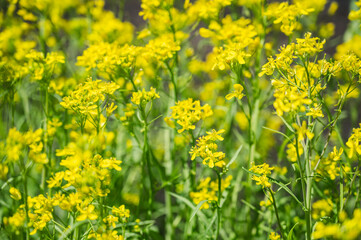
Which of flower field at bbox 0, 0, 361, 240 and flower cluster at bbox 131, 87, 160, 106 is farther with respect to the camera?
flower cluster at bbox 131, 87, 160, 106

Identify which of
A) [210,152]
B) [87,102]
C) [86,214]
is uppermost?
[87,102]

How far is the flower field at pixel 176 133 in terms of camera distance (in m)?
0.86

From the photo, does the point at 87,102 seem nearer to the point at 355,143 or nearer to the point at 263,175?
the point at 263,175

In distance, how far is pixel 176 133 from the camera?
1.30 m

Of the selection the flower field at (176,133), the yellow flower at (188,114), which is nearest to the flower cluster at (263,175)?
the flower field at (176,133)

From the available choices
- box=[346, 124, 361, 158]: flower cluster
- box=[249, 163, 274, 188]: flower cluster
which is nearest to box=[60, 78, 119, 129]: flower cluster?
box=[249, 163, 274, 188]: flower cluster

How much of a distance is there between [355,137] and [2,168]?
102 centimetres

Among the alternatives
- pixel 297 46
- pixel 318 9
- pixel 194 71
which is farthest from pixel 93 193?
pixel 318 9

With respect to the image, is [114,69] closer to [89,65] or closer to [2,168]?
[89,65]

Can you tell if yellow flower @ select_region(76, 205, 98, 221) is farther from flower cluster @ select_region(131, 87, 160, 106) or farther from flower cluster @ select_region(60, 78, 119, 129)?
flower cluster @ select_region(131, 87, 160, 106)

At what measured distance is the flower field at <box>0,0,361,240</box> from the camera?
2.83 ft

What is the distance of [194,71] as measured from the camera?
163 cm

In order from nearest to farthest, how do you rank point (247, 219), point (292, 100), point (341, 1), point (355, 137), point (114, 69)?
point (292, 100) < point (355, 137) < point (114, 69) < point (247, 219) < point (341, 1)

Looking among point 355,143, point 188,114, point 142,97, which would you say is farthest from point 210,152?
→ point 355,143
